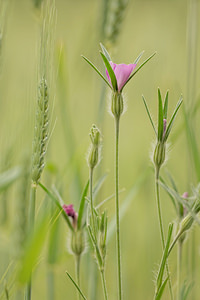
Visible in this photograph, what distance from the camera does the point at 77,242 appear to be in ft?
1.38

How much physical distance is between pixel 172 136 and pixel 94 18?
0.47m

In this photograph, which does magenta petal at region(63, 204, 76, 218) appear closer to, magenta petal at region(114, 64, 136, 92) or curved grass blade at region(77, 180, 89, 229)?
curved grass blade at region(77, 180, 89, 229)

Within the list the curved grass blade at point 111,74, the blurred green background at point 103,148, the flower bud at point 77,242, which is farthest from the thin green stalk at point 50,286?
the curved grass blade at point 111,74

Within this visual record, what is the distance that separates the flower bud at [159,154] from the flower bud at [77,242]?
0.30 feet

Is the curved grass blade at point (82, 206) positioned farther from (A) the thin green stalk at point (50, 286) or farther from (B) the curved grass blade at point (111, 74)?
(A) the thin green stalk at point (50, 286)

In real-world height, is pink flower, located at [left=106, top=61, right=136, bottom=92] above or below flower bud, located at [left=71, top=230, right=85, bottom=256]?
above

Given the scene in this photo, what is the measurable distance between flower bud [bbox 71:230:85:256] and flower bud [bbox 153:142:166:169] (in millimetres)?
91

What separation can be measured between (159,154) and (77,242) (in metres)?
0.10

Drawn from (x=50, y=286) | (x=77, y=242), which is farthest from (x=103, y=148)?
(x=77, y=242)

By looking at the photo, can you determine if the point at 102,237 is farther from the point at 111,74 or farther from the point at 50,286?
the point at 50,286

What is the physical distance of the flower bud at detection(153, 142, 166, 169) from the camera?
383 millimetres

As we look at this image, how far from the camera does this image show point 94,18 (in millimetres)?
948

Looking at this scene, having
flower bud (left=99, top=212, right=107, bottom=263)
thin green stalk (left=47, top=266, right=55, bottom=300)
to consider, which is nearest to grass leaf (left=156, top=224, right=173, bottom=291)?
flower bud (left=99, top=212, right=107, bottom=263)

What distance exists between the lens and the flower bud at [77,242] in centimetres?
42
